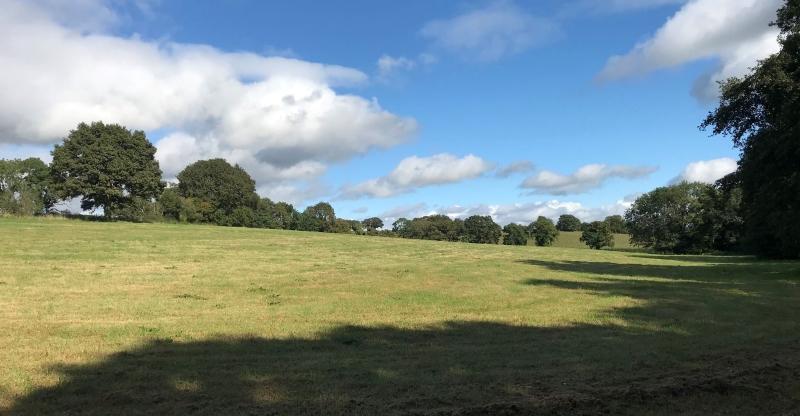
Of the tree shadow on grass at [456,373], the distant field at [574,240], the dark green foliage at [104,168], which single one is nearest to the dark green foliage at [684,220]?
the distant field at [574,240]

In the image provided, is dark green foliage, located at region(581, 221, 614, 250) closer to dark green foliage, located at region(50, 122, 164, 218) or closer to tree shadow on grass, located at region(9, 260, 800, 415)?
dark green foliage, located at region(50, 122, 164, 218)

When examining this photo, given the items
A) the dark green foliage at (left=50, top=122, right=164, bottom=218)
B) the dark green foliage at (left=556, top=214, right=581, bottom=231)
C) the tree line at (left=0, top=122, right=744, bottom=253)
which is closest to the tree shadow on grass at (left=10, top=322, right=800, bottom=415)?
the tree line at (left=0, top=122, right=744, bottom=253)

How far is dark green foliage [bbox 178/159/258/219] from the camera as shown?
4301 inches

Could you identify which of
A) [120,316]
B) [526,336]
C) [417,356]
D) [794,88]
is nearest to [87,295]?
[120,316]

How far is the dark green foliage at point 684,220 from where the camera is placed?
8469cm

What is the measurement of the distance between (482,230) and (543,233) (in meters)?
15.4

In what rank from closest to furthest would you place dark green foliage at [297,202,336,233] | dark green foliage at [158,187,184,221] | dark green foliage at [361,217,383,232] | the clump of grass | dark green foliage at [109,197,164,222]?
the clump of grass, dark green foliage at [109,197,164,222], dark green foliage at [158,187,184,221], dark green foliage at [297,202,336,233], dark green foliage at [361,217,383,232]

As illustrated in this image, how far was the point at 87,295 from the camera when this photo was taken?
15016mm

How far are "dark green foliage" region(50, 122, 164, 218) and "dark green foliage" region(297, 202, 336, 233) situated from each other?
54859 mm

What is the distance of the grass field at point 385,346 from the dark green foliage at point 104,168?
4425cm

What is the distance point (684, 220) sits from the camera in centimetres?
9644

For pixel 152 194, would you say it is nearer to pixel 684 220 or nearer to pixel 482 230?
pixel 684 220

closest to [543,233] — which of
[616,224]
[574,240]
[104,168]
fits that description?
[574,240]

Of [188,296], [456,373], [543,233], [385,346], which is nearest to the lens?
[456,373]
